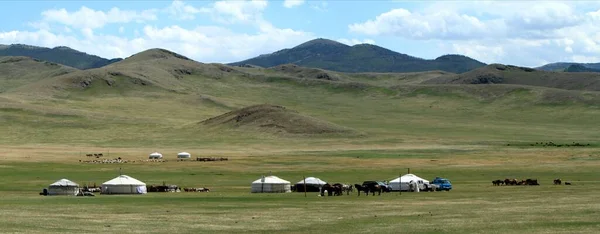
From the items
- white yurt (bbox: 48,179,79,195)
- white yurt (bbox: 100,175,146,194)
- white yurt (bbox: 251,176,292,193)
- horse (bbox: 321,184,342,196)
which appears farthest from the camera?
white yurt (bbox: 251,176,292,193)

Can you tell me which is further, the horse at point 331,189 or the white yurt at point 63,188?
the white yurt at point 63,188

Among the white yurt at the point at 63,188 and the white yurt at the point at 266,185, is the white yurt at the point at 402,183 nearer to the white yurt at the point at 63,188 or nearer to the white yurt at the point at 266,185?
the white yurt at the point at 266,185

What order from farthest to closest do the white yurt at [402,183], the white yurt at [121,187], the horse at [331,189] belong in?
1. the white yurt at [402,183]
2. the white yurt at [121,187]
3. the horse at [331,189]

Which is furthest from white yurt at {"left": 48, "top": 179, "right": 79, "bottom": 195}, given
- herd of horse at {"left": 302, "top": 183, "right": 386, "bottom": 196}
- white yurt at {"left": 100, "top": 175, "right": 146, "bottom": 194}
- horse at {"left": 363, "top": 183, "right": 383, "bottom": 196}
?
horse at {"left": 363, "top": 183, "right": 383, "bottom": 196}

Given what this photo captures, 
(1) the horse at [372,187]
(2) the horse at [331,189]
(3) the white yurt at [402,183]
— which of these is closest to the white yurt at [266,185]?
(2) the horse at [331,189]

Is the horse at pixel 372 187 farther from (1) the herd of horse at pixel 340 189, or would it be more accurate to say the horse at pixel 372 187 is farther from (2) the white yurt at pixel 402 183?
(2) the white yurt at pixel 402 183

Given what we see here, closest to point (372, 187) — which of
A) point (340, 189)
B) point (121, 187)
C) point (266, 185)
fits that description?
point (340, 189)

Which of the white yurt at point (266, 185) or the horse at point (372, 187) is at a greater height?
the white yurt at point (266, 185)

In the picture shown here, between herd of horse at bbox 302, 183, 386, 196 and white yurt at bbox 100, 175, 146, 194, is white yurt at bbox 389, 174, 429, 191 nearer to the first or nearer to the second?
herd of horse at bbox 302, 183, 386, 196

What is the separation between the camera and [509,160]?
454 feet

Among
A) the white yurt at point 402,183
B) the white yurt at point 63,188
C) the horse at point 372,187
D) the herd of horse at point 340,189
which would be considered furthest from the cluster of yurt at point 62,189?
the white yurt at point 402,183

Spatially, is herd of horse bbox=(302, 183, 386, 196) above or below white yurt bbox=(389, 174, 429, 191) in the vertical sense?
below

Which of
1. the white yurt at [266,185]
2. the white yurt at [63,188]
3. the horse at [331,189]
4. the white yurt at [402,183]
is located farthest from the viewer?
the white yurt at [402,183]

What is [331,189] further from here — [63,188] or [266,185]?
[63,188]
